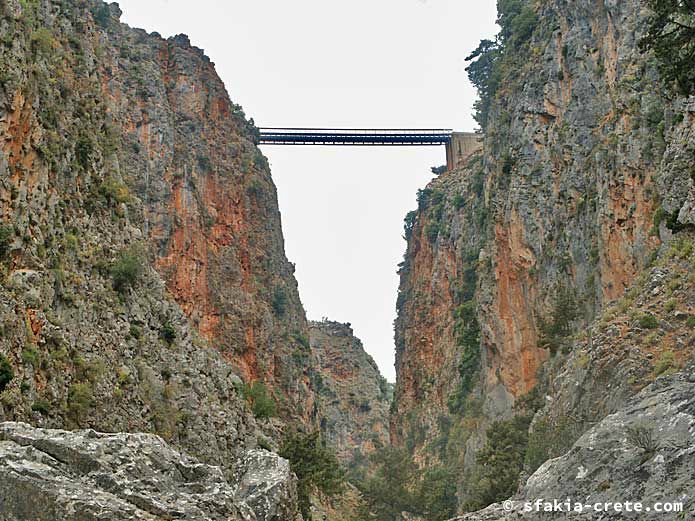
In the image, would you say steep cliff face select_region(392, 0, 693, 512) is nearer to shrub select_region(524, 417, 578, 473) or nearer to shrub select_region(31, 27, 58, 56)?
shrub select_region(524, 417, 578, 473)

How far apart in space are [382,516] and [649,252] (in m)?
25.7

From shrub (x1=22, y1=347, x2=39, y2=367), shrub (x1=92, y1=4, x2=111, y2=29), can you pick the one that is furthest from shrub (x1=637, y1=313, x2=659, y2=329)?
shrub (x1=92, y1=4, x2=111, y2=29)

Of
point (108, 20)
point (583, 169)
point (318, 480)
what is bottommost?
point (318, 480)

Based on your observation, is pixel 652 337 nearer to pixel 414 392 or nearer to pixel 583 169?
pixel 583 169

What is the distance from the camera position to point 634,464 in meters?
15.3

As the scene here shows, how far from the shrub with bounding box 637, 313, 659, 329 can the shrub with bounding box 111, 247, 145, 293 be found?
19.6m

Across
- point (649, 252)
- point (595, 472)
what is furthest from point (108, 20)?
point (595, 472)

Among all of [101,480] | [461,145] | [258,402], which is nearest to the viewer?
[101,480]

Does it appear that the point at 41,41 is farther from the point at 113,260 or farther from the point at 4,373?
the point at 4,373

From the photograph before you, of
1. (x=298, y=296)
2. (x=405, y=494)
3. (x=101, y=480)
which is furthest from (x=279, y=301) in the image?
(x=101, y=480)

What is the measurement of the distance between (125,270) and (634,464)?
22.0 meters

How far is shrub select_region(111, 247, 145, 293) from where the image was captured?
30.7 m

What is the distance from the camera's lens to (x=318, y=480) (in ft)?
131

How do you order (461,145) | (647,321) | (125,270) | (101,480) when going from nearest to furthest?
(101,480) < (647,321) < (125,270) < (461,145)
